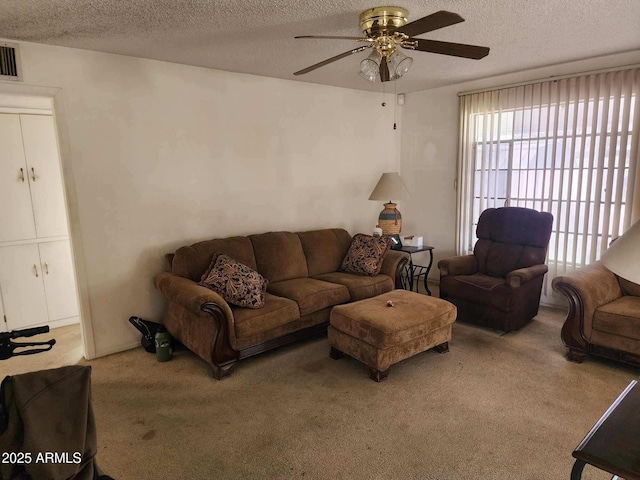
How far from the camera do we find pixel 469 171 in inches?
189

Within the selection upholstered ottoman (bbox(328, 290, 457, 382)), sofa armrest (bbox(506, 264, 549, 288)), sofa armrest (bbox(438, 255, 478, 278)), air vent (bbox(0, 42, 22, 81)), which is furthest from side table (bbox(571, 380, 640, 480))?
air vent (bbox(0, 42, 22, 81))

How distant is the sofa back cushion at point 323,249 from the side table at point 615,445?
290cm

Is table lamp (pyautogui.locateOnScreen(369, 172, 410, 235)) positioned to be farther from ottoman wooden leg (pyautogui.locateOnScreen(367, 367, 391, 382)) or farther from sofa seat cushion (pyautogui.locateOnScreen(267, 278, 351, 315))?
ottoman wooden leg (pyautogui.locateOnScreen(367, 367, 391, 382))

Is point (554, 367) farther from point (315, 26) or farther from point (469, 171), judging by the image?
point (315, 26)

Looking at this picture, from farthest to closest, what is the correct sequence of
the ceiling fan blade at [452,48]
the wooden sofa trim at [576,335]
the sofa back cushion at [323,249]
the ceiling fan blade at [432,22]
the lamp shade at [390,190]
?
the lamp shade at [390,190] → the sofa back cushion at [323,249] → the wooden sofa trim at [576,335] → the ceiling fan blade at [452,48] → the ceiling fan blade at [432,22]

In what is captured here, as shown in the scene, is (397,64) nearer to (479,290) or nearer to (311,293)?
(311,293)

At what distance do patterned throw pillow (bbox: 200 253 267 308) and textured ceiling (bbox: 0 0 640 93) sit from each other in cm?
176

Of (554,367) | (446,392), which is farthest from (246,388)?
(554,367)

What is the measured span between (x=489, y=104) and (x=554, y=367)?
292 cm

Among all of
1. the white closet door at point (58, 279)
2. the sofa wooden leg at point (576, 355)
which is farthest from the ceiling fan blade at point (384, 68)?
the white closet door at point (58, 279)

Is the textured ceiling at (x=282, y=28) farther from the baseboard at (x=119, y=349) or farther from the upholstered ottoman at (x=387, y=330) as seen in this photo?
the baseboard at (x=119, y=349)

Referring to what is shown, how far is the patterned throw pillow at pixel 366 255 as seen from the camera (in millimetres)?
4121

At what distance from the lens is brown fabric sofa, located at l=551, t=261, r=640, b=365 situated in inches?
114

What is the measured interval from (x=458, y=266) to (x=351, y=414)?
2202 millimetres
